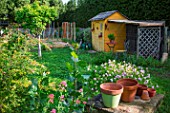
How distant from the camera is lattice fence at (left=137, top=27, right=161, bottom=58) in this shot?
9.63m

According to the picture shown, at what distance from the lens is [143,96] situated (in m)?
3.69

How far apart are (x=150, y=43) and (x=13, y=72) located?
8572mm

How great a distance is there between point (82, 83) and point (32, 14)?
723 cm

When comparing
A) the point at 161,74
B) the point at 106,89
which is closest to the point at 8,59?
the point at 106,89

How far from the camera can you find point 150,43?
9.85m

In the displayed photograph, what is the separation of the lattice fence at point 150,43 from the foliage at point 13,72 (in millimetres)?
7759

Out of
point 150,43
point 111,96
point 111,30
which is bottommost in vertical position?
point 111,96

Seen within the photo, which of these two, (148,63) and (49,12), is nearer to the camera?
(148,63)

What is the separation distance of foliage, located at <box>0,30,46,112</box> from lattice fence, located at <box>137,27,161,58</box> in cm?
776

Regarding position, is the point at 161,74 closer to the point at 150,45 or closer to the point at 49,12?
the point at 150,45

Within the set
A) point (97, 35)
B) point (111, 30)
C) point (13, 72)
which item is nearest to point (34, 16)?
point (111, 30)

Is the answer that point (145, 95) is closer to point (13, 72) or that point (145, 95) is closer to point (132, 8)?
point (13, 72)

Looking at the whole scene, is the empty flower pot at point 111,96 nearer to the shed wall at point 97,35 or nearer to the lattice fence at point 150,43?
the lattice fence at point 150,43

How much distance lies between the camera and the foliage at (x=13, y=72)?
2201 mm
